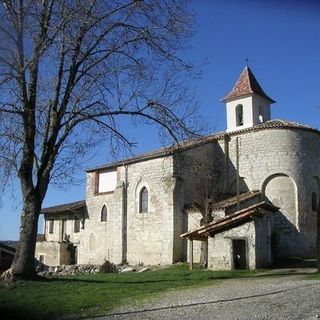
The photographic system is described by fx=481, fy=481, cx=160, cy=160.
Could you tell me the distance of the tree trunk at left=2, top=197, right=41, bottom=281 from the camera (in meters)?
17.2

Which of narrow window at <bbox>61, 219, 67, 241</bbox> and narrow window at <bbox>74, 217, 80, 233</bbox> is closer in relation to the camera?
narrow window at <bbox>74, 217, 80, 233</bbox>

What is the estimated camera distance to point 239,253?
77.6 feet

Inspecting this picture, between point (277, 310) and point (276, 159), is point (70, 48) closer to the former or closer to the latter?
point (277, 310)

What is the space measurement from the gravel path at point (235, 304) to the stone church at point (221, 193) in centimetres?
996

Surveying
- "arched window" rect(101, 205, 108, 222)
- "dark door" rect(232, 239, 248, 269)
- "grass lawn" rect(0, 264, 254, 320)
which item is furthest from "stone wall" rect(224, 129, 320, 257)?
"grass lawn" rect(0, 264, 254, 320)

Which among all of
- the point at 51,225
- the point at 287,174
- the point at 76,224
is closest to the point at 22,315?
the point at 287,174

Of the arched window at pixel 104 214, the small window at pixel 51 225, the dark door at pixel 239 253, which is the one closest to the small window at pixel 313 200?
the dark door at pixel 239 253

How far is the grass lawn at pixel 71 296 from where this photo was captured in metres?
11.7

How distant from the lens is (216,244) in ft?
75.2

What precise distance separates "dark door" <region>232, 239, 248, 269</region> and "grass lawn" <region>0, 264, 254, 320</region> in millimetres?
4266

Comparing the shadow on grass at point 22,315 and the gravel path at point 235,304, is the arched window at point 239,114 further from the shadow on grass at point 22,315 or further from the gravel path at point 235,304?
the shadow on grass at point 22,315

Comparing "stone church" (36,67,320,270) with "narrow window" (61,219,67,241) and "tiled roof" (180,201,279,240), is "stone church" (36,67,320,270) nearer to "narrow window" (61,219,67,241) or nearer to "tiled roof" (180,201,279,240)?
"tiled roof" (180,201,279,240)

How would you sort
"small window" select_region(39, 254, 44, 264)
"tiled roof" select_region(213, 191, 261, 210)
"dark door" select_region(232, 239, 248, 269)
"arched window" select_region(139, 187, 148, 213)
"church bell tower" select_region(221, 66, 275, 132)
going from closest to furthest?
"dark door" select_region(232, 239, 248, 269) < "tiled roof" select_region(213, 191, 261, 210) < "arched window" select_region(139, 187, 148, 213) < "church bell tower" select_region(221, 66, 275, 132) < "small window" select_region(39, 254, 44, 264)

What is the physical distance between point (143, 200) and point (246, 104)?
11.0m
